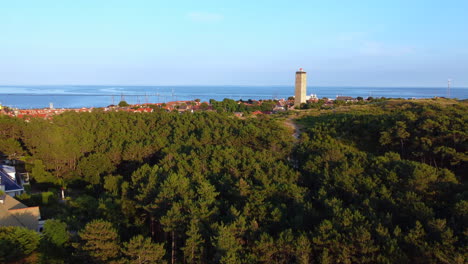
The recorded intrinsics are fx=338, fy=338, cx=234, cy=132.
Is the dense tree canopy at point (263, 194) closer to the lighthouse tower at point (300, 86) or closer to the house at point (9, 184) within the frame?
the house at point (9, 184)

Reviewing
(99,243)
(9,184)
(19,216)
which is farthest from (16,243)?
(9,184)

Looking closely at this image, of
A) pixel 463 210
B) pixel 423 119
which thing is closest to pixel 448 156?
pixel 423 119

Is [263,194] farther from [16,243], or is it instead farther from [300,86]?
[300,86]

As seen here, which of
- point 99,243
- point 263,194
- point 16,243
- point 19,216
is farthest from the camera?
point 19,216

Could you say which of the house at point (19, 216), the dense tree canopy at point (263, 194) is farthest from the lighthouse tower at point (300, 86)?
the house at point (19, 216)

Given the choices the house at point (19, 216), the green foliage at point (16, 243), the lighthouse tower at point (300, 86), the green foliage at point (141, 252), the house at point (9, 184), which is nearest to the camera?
the green foliage at point (141, 252)

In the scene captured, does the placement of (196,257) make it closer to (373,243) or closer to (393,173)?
(373,243)

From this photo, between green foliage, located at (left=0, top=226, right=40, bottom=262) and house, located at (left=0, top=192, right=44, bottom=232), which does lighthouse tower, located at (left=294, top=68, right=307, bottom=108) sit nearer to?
house, located at (left=0, top=192, right=44, bottom=232)

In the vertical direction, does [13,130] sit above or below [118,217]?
above
